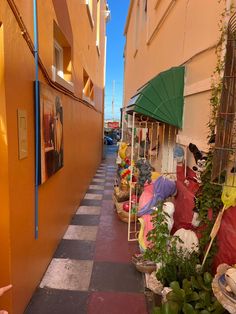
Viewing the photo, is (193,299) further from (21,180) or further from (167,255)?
(21,180)

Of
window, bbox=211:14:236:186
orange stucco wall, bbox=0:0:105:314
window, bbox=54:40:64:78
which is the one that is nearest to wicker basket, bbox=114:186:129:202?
orange stucco wall, bbox=0:0:105:314

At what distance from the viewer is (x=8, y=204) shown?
1.84 m

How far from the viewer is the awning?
2.95 meters

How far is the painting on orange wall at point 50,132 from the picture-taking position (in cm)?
253

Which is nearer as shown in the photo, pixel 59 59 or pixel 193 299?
pixel 193 299

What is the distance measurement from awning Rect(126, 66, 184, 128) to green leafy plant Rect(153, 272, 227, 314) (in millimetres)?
1860

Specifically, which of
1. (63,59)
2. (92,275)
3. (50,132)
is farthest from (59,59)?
(92,275)

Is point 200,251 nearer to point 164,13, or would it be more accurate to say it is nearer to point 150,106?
point 150,106

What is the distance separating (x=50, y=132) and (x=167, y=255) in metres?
1.83

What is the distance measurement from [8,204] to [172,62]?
3163mm

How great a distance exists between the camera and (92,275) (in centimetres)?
290

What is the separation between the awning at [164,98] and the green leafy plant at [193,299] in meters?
1.86

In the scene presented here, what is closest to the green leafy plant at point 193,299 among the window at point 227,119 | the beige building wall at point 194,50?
the window at point 227,119

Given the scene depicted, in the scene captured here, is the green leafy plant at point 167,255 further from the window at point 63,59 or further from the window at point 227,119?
the window at point 63,59
